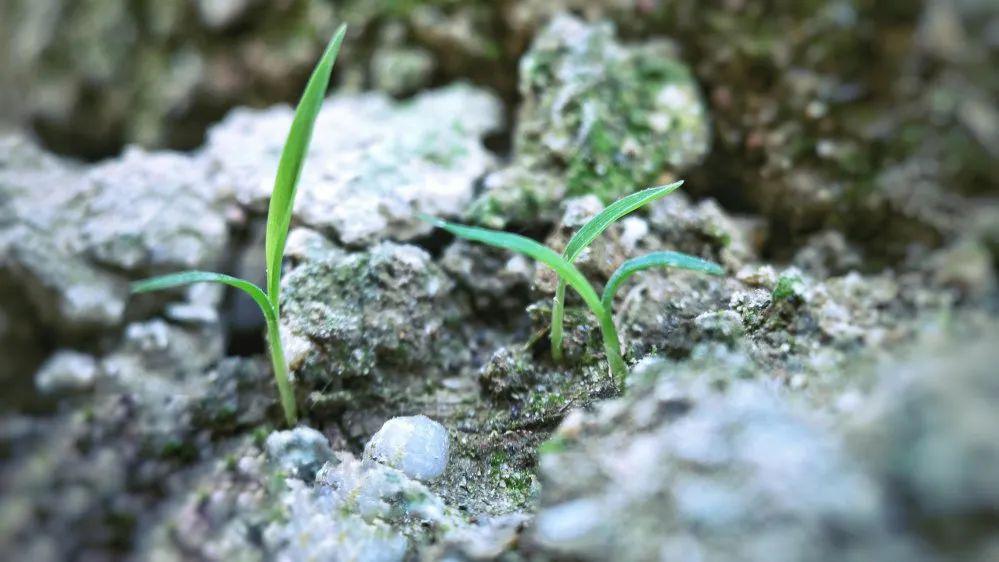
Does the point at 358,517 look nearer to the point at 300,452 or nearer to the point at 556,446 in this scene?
the point at 300,452

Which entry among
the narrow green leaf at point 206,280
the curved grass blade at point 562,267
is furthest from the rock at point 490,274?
the narrow green leaf at point 206,280

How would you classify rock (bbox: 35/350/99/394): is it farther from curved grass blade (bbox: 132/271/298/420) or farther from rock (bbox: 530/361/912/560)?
rock (bbox: 530/361/912/560)

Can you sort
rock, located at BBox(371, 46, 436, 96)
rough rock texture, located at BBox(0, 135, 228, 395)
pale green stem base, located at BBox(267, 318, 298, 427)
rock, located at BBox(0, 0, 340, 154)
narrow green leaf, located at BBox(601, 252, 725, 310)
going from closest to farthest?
narrow green leaf, located at BBox(601, 252, 725, 310), pale green stem base, located at BBox(267, 318, 298, 427), rough rock texture, located at BBox(0, 135, 228, 395), rock, located at BBox(371, 46, 436, 96), rock, located at BBox(0, 0, 340, 154)

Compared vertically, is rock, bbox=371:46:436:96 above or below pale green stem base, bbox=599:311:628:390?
above

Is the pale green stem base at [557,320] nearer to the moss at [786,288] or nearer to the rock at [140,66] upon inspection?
the moss at [786,288]

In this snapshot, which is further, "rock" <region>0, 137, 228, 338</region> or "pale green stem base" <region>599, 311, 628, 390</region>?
"rock" <region>0, 137, 228, 338</region>

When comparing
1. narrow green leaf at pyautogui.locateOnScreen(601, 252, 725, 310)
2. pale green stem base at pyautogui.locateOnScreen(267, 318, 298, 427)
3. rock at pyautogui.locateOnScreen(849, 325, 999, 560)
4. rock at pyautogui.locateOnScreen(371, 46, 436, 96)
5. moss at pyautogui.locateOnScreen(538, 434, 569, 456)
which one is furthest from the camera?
rock at pyautogui.locateOnScreen(371, 46, 436, 96)

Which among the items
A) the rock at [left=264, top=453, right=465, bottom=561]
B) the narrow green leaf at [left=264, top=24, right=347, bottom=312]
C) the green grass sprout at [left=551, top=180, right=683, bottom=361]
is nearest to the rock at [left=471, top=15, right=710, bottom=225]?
the green grass sprout at [left=551, top=180, right=683, bottom=361]

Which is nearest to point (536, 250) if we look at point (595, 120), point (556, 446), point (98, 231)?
point (556, 446)
